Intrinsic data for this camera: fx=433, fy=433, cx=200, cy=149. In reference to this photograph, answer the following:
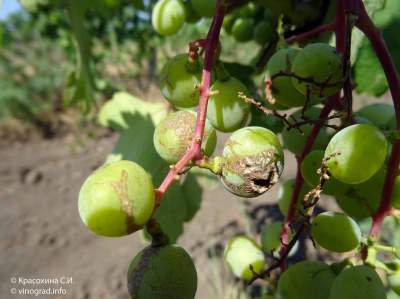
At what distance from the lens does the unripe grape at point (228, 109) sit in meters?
0.77

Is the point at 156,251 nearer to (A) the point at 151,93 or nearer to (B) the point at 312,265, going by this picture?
(B) the point at 312,265

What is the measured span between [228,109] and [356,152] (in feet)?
0.78

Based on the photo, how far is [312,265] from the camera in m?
0.86

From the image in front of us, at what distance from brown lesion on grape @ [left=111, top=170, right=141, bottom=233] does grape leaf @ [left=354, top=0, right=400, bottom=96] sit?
815 mm

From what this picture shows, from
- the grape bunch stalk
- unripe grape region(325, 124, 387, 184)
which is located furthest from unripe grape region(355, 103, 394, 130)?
unripe grape region(325, 124, 387, 184)

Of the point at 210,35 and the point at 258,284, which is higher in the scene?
the point at 210,35

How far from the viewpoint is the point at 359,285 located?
734mm

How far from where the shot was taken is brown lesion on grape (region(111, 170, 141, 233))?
1.88 feet

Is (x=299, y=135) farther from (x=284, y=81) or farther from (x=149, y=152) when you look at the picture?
(x=149, y=152)

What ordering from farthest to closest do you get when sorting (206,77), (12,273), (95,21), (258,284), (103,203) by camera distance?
(95,21) < (12,273) < (258,284) < (206,77) < (103,203)

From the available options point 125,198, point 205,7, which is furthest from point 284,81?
point 205,7

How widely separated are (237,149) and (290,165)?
421 cm

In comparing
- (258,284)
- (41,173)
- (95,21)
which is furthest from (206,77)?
(95,21)

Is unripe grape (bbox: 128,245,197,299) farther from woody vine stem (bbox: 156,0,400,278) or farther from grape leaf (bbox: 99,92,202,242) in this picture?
grape leaf (bbox: 99,92,202,242)
